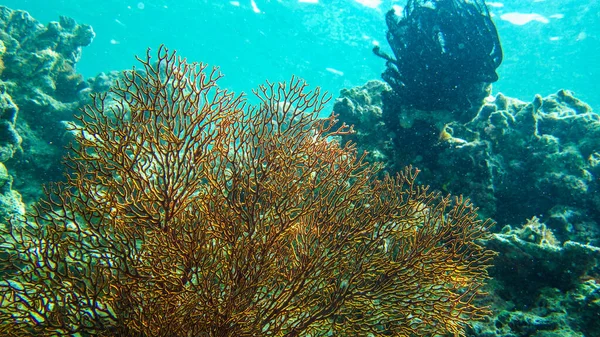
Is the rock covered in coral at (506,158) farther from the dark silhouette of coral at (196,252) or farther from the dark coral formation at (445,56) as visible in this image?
the dark silhouette of coral at (196,252)

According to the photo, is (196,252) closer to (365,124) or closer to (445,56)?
(365,124)

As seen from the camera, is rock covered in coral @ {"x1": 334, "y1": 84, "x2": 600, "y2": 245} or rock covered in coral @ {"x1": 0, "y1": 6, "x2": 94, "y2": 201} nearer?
rock covered in coral @ {"x1": 334, "y1": 84, "x2": 600, "y2": 245}

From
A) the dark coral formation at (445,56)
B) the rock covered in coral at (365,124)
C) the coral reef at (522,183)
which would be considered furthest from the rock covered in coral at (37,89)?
the dark coral formation at (445,56)

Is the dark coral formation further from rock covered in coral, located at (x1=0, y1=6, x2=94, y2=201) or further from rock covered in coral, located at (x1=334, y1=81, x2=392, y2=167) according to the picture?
rock covered in coral, located at (x1=0, y1=6, x2=94, y2=201)

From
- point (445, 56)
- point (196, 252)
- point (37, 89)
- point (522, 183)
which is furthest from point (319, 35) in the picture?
point (196, 252)

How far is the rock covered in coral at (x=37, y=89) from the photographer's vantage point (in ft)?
24.6

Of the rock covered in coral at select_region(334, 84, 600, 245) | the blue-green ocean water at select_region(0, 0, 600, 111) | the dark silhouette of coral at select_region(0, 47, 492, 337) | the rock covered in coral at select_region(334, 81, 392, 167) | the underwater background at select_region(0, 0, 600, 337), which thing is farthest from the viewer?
the blue-green ocean water at select_region(0, 0, 600, 111)

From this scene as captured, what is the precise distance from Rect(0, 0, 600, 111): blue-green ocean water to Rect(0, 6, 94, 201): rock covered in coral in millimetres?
17333

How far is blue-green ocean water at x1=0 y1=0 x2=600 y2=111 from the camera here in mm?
20641

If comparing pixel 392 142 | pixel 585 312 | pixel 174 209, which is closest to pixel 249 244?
pixel 174 209

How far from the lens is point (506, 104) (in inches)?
318

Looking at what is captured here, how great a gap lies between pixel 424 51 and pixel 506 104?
2736mm

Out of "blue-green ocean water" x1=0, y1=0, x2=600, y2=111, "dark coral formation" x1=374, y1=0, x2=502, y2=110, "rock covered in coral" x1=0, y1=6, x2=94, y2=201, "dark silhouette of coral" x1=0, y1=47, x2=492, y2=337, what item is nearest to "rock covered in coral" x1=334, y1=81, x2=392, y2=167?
"dark coral formation" x1=374, y1=0, x2=502, y2=110

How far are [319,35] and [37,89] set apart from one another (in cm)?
2404
